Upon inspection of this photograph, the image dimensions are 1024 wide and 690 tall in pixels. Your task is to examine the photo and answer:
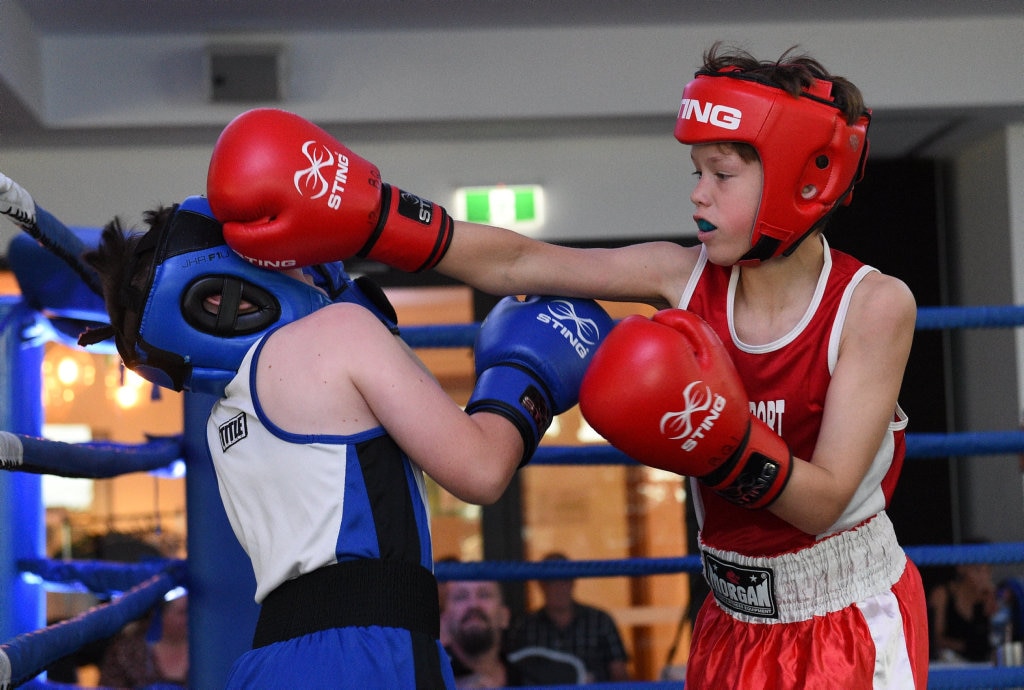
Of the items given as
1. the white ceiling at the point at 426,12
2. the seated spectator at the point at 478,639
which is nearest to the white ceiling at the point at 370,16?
the white ceiling at the point at 426,12

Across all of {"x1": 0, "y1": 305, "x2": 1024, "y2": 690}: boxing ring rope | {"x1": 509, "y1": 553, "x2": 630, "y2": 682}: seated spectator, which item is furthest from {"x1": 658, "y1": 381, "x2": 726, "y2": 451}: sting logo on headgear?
{"x1": 509, "y1": 553, "x2": 630, "y2": 682}: seated spectator

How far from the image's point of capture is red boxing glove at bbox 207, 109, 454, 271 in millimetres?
1313

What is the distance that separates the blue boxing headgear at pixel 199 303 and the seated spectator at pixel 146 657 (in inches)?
88.7

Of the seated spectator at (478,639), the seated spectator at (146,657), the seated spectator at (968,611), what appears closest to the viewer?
the seated spectator at (146,657)

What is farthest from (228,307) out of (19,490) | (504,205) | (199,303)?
(504,205)

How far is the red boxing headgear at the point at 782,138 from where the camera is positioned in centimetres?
138

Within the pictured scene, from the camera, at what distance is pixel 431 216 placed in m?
1.51

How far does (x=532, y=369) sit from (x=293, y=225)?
36 centimetres

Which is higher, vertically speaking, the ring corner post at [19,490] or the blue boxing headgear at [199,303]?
the blue boxing headgear at [199,303]

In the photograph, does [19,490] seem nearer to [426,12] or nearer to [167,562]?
[167,562]

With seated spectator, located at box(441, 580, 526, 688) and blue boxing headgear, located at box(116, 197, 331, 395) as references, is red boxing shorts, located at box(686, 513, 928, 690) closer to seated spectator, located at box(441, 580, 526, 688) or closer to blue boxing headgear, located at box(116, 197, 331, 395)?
blue boxing headgear, located at box(116, 197, 331, 395)

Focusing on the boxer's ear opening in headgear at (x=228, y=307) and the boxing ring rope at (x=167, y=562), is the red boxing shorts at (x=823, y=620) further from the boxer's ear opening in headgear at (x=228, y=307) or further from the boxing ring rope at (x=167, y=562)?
the boxer's ear opening in headgear at (x=228, y=307)

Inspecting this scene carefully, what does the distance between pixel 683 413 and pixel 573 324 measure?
29cm

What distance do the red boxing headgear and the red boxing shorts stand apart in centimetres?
42
